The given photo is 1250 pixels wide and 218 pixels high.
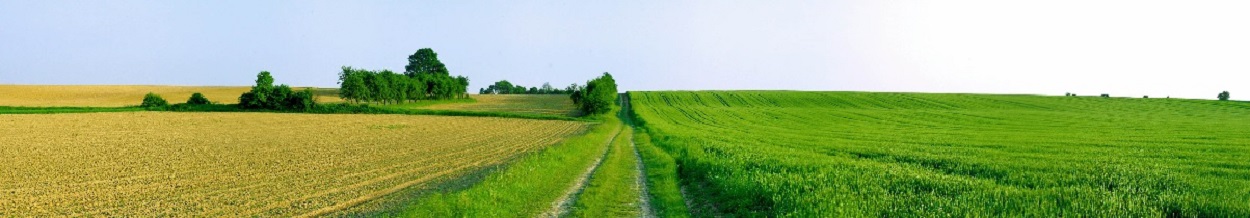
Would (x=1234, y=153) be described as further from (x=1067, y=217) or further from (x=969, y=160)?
(x=1067, y=217)

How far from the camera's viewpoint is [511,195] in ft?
46.2

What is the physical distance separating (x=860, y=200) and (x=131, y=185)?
16.0 m

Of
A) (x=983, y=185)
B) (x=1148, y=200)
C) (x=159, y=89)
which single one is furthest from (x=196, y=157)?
(x=159, y=89)

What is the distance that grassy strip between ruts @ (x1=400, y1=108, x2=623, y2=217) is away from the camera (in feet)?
40.8

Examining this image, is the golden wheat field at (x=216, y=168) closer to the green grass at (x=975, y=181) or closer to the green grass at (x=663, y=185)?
the green grass at (x=663, y=185)

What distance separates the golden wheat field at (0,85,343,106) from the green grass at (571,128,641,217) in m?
84.5

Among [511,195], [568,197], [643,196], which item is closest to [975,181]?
[643,196]

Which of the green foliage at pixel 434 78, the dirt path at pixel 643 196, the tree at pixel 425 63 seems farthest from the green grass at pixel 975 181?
the tree at pixel 425 63

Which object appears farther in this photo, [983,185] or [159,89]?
[159,89]

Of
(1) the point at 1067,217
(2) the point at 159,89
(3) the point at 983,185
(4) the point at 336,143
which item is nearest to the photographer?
Result: (1) the point at 1067,217

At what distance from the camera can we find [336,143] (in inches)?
1228

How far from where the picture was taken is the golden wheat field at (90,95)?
3258 inches

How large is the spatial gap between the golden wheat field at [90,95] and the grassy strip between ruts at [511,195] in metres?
84.3

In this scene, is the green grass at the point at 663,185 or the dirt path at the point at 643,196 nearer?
the dirt path at the point at 643,196
